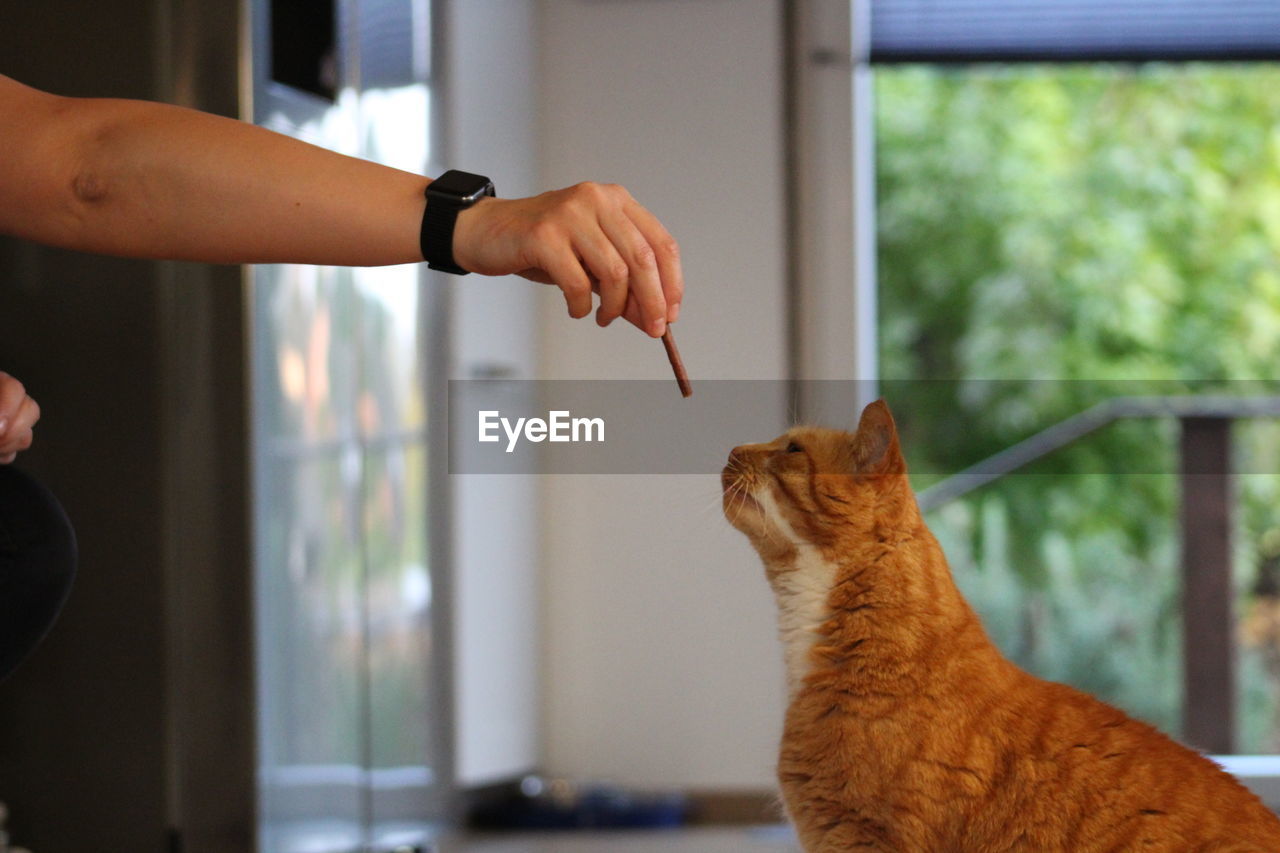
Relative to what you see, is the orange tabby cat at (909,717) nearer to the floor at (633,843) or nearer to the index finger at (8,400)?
the index finger at (8,400)

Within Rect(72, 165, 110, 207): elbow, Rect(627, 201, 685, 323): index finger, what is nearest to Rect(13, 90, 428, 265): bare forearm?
Rect(72, 165, 110, 207): elbow

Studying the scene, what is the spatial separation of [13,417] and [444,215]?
0.41m

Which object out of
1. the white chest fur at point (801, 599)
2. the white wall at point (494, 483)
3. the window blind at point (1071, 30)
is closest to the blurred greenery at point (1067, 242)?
A: the window blind at point (1071, 30)

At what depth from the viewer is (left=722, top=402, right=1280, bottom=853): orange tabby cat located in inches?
27.9

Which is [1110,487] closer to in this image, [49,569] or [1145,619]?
[1145,619]

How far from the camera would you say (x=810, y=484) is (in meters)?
0.80

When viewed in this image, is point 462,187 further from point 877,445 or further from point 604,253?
point 877,445

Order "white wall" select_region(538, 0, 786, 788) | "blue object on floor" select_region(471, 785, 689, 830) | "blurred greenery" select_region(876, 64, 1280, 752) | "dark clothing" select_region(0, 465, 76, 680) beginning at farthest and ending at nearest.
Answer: "blurred greenery" select_region(876, 64, 1280, 752) → "white wall" select_region(538, 0, 786, 788) → "blue object on floor" select_region(471, 785, 689, 830) → "dark clothing" select_region(0, 465, 76, 680)

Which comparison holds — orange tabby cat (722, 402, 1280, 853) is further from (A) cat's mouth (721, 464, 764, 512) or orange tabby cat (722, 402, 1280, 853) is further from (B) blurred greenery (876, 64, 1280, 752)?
(B) blurred greenery (876, 64, 1280, 752)

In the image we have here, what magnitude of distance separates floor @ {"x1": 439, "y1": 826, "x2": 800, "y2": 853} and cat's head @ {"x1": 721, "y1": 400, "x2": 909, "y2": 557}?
65.0 inches

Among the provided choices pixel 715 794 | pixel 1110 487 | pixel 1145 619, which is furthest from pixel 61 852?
pixel 1110 487

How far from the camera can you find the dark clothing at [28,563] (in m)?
0.86

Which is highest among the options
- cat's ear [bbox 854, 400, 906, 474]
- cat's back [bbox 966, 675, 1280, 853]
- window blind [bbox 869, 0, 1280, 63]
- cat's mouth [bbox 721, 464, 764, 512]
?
window blind [bbox 869, 0, 1280, 63]

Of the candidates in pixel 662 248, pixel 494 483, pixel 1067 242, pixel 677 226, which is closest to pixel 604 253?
pixel 662 248
